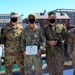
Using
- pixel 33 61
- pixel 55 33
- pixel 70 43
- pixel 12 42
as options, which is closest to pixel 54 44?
pixel 55 33

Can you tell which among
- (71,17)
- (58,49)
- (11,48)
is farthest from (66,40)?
(71,17)

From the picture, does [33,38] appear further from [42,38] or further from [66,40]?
[66,40]

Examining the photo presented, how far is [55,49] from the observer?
6.14 metres

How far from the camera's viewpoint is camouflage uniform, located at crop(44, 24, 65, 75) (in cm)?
606

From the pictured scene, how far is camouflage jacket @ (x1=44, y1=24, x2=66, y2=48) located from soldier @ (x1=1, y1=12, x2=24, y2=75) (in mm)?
643

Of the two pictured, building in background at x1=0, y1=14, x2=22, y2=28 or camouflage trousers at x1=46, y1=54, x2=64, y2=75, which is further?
building in background at x1=0, y1=14, x2=22, y2=28

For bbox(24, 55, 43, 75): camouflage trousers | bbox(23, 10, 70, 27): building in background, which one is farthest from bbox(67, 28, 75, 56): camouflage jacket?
bbox(23, 10, 70, 27): building in background

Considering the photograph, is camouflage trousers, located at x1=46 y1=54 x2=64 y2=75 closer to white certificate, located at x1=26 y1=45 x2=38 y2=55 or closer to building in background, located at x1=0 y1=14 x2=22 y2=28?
white certificate, located at x1=26 y1=45 x2=38 y2=55

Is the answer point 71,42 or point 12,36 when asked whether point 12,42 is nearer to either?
point 12,36

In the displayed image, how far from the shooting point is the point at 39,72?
19.9ft

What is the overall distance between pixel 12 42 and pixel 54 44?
0.98m

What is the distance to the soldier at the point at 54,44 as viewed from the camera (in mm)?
6062

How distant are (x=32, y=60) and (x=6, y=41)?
30.2 inches

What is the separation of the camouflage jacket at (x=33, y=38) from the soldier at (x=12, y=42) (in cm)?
19
